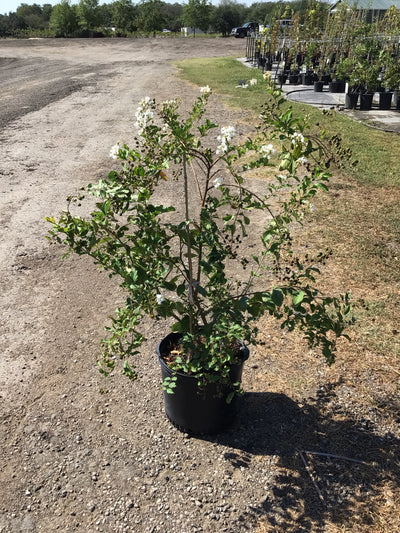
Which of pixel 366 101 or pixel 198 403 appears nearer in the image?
pixel 198 403

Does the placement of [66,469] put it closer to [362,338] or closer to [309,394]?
[309,394]

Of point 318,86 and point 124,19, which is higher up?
point 124,19

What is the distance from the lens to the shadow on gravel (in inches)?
91.4

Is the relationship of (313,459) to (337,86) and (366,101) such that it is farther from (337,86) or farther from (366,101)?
(337,86)

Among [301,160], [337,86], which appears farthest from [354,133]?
[301,160]

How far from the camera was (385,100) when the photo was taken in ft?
35.0

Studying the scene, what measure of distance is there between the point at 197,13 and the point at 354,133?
51.3m

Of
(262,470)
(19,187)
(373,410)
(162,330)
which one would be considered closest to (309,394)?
(373,410)

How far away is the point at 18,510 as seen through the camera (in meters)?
2.35

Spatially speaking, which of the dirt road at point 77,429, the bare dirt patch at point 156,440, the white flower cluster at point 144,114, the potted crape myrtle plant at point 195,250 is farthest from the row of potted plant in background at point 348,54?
the white flower cluster at point 144,114

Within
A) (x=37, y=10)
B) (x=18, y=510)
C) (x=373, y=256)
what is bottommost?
(x=18, y=510)

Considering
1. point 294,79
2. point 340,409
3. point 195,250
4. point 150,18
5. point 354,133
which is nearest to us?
point 195,250

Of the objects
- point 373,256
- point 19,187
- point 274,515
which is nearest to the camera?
point 274,515

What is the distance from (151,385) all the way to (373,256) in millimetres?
2772
